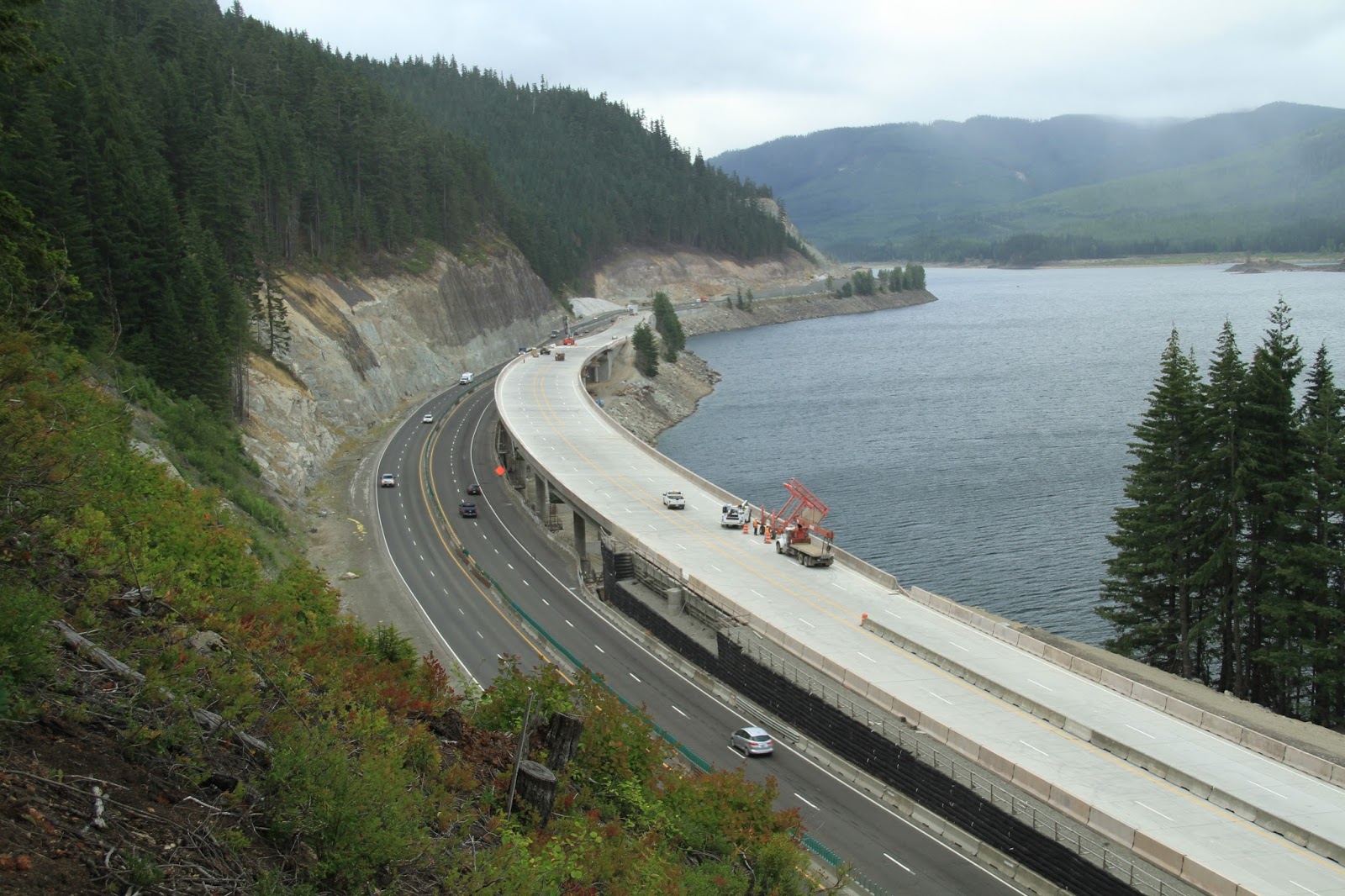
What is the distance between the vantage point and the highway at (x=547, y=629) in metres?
29.4

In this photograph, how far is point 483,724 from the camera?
2317 cm

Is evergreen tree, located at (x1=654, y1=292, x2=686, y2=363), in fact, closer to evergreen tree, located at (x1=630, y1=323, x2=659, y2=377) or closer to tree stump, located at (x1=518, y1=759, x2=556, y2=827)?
evergreen tree, located at (x1=630, y1=323, x2=659, y2=377)

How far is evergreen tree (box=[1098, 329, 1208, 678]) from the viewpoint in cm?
4794

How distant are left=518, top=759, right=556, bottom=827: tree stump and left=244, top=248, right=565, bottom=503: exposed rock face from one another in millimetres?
50591

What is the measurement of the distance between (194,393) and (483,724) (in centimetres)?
4498

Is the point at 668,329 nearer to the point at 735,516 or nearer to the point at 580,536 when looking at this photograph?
the point at 580,536

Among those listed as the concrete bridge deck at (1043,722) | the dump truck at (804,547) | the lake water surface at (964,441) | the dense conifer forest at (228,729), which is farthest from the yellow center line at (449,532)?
the lake water surface at (964,441)

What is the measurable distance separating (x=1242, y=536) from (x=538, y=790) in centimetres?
4236

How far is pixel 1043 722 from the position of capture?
107 ft

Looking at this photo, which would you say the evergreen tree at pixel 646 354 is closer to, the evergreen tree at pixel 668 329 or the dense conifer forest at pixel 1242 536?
the evergreen tree at pixel 668 329

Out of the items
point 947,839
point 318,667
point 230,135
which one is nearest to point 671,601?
point 947,839

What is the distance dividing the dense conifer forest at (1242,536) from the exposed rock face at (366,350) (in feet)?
158

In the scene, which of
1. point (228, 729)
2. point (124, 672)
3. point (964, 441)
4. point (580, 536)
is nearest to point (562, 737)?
point (228, 729)

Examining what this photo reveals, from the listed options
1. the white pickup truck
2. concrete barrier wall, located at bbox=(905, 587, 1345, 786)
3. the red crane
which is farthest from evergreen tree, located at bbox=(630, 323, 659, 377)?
concrete barrier wall, located at bbox=(905, 587, 1345, 786)
